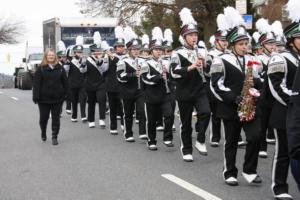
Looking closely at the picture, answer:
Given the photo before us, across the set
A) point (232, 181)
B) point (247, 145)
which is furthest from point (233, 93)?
point (232, 181)

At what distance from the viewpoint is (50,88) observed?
1151 centimetres

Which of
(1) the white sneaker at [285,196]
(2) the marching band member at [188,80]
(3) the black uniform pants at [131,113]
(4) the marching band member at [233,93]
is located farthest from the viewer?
(3) the black uniform pants at [131,113]

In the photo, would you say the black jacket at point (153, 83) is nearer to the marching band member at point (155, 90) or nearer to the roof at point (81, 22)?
the marching band member at point (155, 90)

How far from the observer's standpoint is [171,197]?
710 cm

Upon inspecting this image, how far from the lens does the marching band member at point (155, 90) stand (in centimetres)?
1065

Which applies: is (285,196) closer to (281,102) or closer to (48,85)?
(281,102)

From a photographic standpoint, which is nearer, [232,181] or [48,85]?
[232,181]

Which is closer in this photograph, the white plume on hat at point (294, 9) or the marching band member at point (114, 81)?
the white plume on hat at point (294, 9)

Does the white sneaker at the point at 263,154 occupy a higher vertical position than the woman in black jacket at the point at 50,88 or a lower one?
lower

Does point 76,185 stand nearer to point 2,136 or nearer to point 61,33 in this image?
point 2,136

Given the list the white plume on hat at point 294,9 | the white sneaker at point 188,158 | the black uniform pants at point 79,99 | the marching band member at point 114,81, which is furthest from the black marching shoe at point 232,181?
the black uniform pants at point 79,99

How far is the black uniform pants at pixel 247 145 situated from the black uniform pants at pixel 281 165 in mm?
602

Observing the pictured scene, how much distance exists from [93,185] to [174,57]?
255 centimetres

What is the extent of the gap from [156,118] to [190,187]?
3372mm
